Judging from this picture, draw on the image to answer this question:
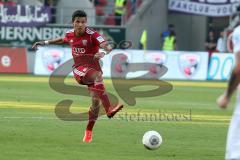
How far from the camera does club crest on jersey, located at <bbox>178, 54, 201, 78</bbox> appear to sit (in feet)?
115

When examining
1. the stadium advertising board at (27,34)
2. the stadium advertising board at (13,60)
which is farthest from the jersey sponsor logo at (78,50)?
the stadium advertising board at (27,34)

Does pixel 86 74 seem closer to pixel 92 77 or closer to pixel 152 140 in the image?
pixel 92 77

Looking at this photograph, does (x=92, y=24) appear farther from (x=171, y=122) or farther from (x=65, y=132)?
(x=65, y=132)

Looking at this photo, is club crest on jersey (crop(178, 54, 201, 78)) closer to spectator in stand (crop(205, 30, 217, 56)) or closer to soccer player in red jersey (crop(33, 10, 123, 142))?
spectator in stand (crop(205, 30, 217, 56))

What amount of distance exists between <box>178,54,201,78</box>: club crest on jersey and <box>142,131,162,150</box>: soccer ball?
22727 mm

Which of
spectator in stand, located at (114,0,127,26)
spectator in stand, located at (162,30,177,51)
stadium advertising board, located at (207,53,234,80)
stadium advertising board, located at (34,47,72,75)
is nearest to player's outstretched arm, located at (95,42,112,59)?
stadium advertising board, located at (34,47,72,75)

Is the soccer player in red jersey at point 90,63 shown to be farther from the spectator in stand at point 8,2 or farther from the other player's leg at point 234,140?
the spectator in stand at point 8,2

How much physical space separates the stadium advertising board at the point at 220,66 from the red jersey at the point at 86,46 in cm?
2137

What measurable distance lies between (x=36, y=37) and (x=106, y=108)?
83.8 ft

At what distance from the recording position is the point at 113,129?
15836mm

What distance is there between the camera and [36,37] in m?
39.2

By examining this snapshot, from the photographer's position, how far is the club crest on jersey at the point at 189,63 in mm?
35062

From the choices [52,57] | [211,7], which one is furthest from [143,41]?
[52,57]

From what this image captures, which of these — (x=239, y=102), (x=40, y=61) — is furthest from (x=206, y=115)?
(x=40, y=61)
